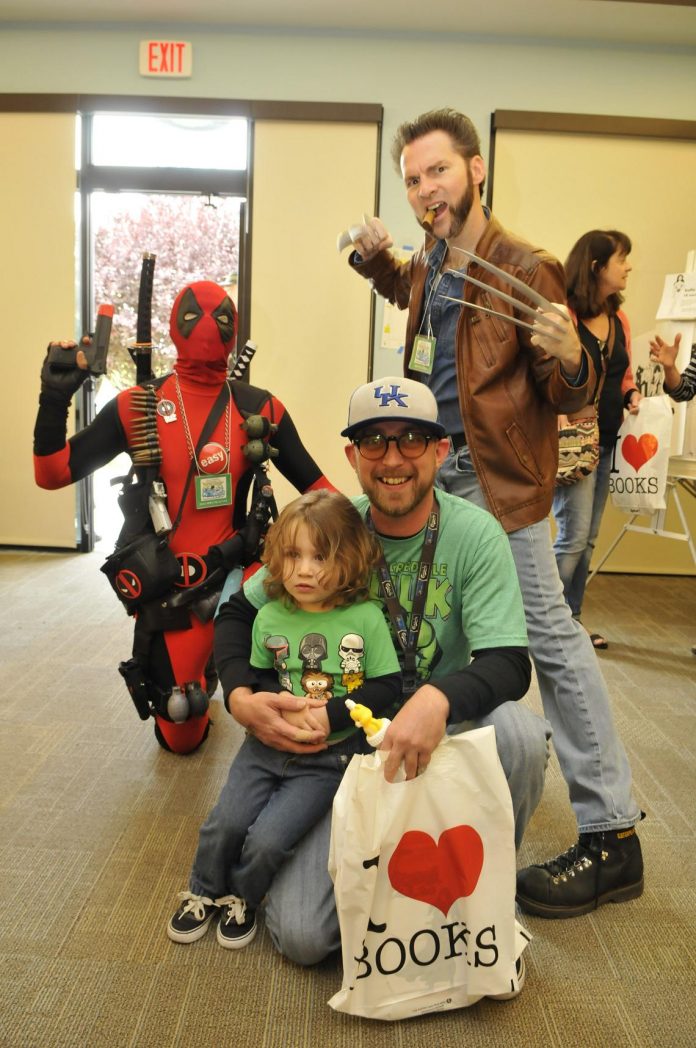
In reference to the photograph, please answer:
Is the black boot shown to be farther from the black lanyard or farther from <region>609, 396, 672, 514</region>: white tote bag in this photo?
<region>609, 396, 672, 514</region>: white tote bag

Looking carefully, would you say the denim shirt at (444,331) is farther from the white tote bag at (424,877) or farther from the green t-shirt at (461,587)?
the white tote bag at (424,877)

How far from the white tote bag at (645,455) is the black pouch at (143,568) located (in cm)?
214

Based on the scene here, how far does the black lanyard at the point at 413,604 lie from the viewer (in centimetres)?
153

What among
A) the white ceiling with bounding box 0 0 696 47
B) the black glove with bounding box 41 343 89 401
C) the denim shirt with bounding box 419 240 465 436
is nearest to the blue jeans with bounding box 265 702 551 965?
the denim shirt with bounding box 419 240 465 436

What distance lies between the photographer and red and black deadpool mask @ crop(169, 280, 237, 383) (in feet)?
7.40

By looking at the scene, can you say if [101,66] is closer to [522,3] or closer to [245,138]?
[245,138]

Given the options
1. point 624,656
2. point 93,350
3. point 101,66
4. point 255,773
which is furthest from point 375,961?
point 101,66

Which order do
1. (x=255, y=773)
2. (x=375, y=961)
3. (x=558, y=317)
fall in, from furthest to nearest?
(x=255, y=773), (x=558, y=317), (x=375, y=961)

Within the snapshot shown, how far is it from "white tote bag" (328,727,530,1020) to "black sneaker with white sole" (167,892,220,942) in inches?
14.2

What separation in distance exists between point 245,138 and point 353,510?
157 inches

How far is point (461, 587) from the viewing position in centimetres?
155

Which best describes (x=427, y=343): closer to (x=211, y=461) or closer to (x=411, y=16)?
(x=211, y=461)

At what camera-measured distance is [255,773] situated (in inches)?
63.2

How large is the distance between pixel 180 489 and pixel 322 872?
1.17 m
